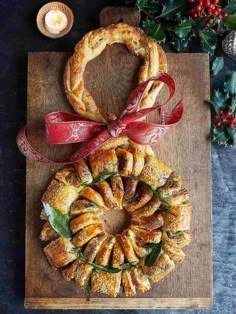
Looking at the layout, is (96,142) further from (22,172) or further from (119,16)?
(119,16)

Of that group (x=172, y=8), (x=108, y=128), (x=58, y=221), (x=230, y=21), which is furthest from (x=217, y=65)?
(x=58, y=221)

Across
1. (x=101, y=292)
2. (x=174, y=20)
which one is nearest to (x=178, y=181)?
(x=101, y=292)

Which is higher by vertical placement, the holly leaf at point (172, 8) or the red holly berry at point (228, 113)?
the holly leaf at point (172, 8)

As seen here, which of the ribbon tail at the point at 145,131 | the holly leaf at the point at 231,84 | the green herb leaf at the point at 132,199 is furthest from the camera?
the holly leaf at the point at 231,84

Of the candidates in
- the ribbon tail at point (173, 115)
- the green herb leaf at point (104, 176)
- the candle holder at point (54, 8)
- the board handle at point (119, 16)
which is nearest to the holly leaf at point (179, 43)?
the board handle at point (119, 16)

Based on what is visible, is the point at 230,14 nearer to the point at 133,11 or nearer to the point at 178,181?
the point at 133,11

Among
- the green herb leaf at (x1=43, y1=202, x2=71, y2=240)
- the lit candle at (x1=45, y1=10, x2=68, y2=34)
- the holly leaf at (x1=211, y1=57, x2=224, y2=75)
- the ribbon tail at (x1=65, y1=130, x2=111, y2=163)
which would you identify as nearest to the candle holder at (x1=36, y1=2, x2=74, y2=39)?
the lit candle at (x1=45, y1=10, x2=68, y2=34)

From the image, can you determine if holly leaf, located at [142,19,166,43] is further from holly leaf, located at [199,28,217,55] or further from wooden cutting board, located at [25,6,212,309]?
holly leaf, located at [199,28,217,55]

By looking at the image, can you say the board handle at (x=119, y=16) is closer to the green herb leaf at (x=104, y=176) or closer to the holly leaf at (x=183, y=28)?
the holly leaf at (x=183, y=28)
